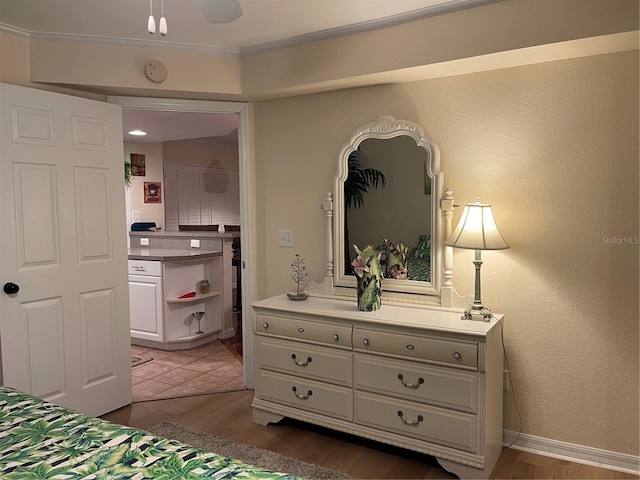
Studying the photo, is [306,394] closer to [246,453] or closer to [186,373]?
[246,453]

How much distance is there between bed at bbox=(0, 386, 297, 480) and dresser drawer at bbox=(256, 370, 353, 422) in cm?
144

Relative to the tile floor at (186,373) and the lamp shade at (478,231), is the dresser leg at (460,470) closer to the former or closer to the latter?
the lamp shade at (478,231)

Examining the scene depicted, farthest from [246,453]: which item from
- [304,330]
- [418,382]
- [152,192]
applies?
[152,192]

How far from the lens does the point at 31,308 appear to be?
287 cm

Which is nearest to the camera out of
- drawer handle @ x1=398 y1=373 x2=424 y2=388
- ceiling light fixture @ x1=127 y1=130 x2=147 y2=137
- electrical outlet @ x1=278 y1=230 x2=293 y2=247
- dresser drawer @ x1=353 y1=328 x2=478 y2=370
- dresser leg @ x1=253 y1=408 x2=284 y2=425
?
dresser drawer @ x1=353 y1=328 x2=478 y2=370

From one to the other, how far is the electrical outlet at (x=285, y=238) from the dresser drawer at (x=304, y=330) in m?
0.66

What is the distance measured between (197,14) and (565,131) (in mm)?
2012

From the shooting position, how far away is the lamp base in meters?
2.58

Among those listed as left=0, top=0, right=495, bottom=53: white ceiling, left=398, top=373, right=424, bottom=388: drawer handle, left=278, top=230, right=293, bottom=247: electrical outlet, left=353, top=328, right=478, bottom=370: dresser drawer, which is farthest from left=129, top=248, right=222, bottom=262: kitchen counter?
left=398, top=373, right=424, bottom=388: drawer handle

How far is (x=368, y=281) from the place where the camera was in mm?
2826

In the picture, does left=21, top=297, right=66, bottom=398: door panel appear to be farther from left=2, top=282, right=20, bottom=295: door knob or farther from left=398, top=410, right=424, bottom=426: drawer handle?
left=398, top=410, right=424, bottom=426: drawer handle

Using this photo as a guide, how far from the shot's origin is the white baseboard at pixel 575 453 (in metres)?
2.53

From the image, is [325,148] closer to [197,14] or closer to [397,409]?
[197,14]

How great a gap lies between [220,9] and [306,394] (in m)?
2.08
